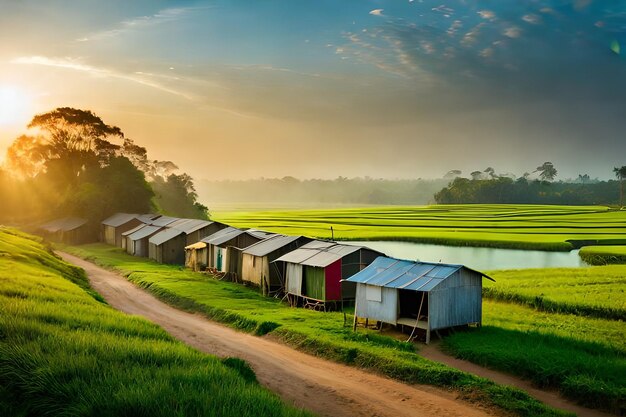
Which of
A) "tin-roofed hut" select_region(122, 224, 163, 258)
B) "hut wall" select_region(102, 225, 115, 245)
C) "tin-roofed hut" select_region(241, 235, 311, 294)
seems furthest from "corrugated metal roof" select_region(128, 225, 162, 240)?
"tin-roofed hut" select_region(241, 235, 311, 294)

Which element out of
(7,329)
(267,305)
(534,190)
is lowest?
(267,305)

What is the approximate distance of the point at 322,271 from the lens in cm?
3378

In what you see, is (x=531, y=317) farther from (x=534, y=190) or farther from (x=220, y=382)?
(x=534, y=190)

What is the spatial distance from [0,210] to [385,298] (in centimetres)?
9643

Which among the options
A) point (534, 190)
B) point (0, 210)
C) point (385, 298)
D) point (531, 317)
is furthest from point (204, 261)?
point (534, 190)

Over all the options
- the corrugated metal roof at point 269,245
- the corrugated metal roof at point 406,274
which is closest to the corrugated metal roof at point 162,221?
the corrugated metal roof at point 269,245

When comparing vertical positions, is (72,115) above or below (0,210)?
above

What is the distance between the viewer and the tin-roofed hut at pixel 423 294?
25.3 meters

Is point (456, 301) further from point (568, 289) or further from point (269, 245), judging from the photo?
point (269, 245)

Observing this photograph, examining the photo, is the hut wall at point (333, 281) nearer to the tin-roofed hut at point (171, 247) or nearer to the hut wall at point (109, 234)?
the tin-roofed hut at point (171, 247)

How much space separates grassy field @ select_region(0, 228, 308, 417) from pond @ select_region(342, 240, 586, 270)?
37469 mm

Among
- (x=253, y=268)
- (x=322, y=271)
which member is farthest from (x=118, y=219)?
(x=322, y=271)

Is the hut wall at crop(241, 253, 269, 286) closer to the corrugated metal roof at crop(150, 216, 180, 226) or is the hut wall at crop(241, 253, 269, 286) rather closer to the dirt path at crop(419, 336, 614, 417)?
the dirt path at crop(419, 336, 614, 417)

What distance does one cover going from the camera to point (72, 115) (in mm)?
94438
